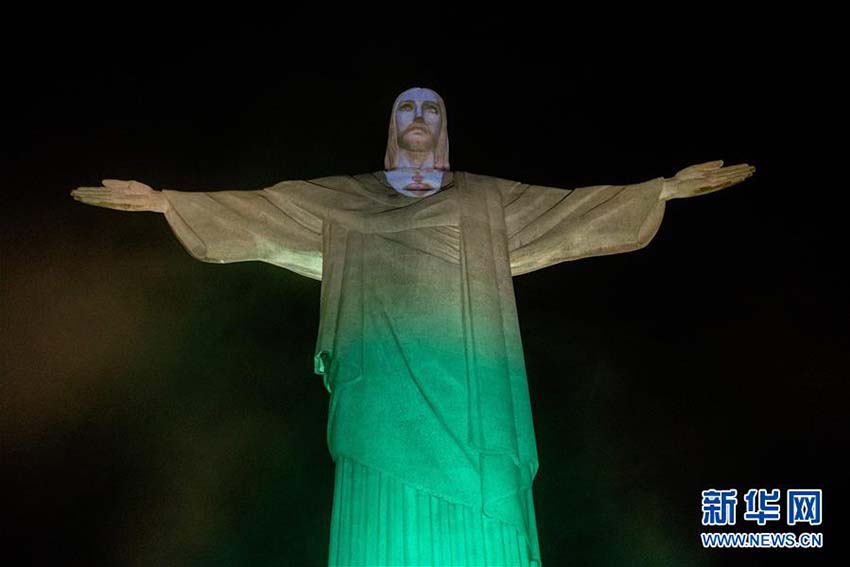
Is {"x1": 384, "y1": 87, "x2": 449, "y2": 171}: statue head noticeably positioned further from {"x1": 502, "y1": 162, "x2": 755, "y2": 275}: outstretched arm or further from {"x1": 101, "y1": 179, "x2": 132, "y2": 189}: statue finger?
{"x1": 101, "y1": 179, "x2": 132, "y2": 189}: statue finger

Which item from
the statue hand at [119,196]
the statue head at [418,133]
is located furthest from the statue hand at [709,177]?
the statue hand at [119,196]

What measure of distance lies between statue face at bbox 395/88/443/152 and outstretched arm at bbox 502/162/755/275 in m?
0.64

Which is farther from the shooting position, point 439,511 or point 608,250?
point 608,250

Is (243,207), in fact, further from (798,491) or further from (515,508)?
(798,491)

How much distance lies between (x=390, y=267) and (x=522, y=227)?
3.37ft

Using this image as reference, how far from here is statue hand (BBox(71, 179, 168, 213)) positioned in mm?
6645

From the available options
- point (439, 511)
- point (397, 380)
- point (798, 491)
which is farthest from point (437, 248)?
point (798, 491)

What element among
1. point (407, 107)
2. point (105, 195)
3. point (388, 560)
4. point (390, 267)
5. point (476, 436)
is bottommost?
point (388, 560)

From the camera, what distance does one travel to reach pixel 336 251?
264 inches

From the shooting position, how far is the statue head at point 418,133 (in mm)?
7164

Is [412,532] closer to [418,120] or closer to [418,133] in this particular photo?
[418,133]

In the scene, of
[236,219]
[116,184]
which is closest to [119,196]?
[116,184]

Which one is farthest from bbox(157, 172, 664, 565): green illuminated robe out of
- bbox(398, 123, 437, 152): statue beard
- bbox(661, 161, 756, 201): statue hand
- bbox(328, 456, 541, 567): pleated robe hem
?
bbox(398, 123, 437, 152): statue beard

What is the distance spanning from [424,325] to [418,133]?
1.51 meters
